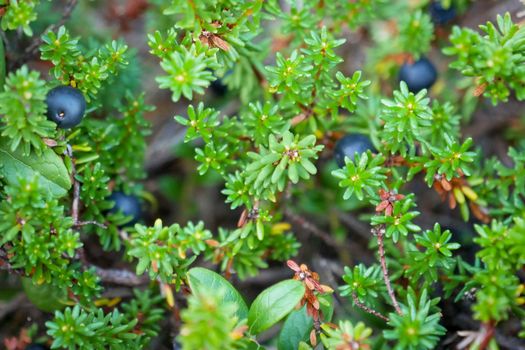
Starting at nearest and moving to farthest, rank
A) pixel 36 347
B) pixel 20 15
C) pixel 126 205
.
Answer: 1. pixel 20 15
2. pixel 36 347
3. pixel 126 205

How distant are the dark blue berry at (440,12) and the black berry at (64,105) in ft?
9.53

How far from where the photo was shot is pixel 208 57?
10.4 feet

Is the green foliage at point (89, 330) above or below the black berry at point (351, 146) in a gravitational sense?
below

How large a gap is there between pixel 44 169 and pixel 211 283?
3.78 feet

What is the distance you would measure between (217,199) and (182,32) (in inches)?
68.8

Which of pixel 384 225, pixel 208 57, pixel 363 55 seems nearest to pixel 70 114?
pixel 208 57

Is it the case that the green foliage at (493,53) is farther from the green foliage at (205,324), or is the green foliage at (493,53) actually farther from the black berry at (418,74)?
the green foliage at (205,324)

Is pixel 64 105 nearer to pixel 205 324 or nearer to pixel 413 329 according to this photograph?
pixel 205 324

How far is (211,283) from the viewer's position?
10.2 feet

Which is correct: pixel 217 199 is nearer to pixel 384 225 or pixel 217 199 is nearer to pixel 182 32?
pixel 182 32

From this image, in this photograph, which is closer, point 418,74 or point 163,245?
point 163,245

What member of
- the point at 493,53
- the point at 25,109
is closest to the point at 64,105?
the point at 25,109

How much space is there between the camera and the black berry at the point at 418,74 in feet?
14.5

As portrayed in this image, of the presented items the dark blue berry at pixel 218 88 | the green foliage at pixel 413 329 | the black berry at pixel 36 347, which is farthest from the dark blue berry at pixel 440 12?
the black berry at pixel 36 347
